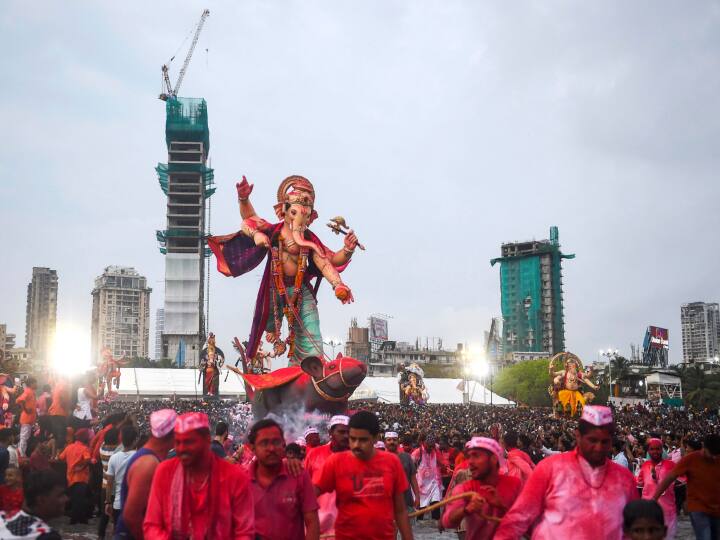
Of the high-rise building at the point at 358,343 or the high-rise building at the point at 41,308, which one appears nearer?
the high-rise building at the point at 358,343

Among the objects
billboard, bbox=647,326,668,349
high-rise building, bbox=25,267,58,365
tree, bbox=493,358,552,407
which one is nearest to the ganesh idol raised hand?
Answer: tree, bbox=493,358,552,407

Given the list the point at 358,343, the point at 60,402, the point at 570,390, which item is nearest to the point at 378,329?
the point at 358,343

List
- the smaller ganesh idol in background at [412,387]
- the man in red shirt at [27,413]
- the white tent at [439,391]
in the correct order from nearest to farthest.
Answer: the man in red shirt at [27,413] < the smaller ganesh idol in background at [412,387] < the white tent at [439,391]

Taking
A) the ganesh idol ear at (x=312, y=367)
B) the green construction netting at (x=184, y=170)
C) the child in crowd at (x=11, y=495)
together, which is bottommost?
the child in crowd at (x=11, y=495)

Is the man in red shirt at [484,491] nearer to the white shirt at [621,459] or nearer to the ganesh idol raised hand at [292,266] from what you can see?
the white shirt at [621,459]

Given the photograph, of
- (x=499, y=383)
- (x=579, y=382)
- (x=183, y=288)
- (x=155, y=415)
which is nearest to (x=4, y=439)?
(x=155, y=415)

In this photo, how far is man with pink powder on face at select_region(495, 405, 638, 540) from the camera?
13.8 ft

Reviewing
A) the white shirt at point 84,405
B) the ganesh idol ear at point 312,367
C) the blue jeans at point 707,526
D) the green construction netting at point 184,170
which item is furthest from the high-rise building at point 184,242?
the blue jeans at point 707,526

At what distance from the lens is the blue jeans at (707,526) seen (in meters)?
6.99

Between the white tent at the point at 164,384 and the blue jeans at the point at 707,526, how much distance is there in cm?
4544

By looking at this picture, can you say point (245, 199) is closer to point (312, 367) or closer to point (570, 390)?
point (312, 367)

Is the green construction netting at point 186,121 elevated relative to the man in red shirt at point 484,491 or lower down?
elevated

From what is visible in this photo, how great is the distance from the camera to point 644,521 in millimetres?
3844

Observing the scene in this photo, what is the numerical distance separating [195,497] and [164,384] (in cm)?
5124
